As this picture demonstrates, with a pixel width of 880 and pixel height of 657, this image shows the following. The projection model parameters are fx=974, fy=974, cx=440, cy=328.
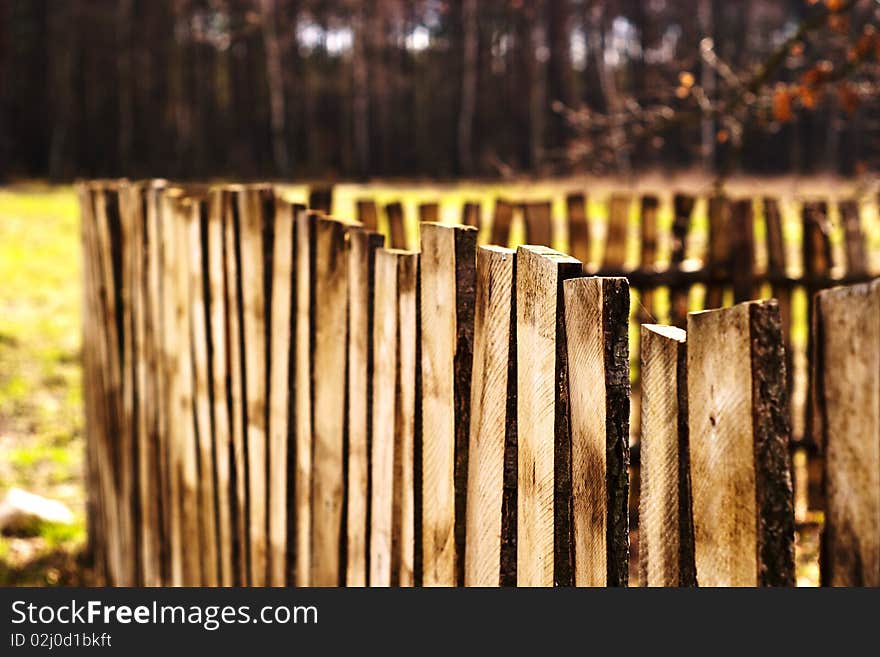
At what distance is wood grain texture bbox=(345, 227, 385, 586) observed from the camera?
6.22ft

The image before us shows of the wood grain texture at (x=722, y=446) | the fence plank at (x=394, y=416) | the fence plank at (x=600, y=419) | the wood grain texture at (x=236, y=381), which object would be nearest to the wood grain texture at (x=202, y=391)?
the wood grain texture at (x=236, y=381)

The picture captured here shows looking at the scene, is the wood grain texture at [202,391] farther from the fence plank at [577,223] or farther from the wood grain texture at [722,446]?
the fence plank at [577,223]

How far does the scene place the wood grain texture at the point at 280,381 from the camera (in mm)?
2246

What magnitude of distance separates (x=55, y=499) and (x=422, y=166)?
100ft

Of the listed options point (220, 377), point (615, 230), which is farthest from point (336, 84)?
point (220, 377)

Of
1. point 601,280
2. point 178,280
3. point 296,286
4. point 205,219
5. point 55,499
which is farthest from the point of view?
point 55,499

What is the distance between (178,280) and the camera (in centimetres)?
296

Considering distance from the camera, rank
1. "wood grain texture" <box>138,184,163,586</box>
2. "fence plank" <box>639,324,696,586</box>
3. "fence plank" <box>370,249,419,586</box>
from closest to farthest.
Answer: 1. "fence plank" <box>639,324,696,586</box>
2. "fence plank" <box>370,249,419,586</box>
3. "wood grain texture" <box>138,184,163,586</box>

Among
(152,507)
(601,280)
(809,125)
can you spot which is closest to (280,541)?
(152,507)

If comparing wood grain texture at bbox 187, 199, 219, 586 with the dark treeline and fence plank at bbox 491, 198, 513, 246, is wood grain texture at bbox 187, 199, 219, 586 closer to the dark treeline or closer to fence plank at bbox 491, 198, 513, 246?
fence plank at bbox 491, 198, 513, 246

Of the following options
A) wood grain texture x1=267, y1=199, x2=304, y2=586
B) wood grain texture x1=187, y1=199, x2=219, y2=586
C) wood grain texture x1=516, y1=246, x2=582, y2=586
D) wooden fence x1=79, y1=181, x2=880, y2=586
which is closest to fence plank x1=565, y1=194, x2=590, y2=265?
wooden fence x1=79, y1=181, x2=880, y2=586

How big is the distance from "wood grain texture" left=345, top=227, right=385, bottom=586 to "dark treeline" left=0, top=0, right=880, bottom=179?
27.6m

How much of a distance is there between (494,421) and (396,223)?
3.01 metres

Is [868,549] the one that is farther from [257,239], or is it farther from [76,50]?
[76,50]
